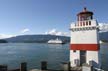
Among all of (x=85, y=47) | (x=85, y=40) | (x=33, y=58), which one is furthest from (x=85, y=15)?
(x=33, y=58)

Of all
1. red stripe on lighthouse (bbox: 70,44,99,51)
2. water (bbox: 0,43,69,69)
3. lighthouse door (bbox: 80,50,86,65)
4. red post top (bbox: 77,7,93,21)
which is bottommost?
water (bbox: 0,43,69,69)

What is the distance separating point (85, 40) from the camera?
1730cm

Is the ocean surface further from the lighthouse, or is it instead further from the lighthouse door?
the lighthouse

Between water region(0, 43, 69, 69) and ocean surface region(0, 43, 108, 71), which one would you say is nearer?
ocean surface region(0, 43, 108, 71)

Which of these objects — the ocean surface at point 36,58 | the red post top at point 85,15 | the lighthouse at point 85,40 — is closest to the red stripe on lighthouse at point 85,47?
the lighthouse at point 85,40

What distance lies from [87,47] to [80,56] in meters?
1.30

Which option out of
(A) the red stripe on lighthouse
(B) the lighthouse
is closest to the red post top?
(B) the lighthouse

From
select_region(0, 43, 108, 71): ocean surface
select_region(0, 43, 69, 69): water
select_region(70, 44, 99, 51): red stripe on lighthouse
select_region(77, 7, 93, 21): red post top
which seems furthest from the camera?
select_region(0, 43, 69, 69): water

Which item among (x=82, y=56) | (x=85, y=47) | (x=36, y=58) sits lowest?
(x=36, y=58)

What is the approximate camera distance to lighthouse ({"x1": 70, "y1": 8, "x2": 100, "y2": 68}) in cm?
1672

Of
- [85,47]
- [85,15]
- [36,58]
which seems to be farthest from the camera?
[36,58]

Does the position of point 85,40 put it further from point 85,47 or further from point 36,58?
point 36,58

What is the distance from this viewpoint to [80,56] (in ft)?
57.5

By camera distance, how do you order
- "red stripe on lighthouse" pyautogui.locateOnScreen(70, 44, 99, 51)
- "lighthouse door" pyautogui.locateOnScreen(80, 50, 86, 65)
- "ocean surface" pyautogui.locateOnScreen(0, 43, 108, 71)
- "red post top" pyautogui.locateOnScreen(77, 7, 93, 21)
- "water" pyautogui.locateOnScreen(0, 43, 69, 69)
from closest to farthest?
1. "red stripe on lighthouse" pyautogui.locateOnScreen(70, 44, 99, 51)
2. "lighthouse door" pyautogui.locateOnScreen(80, 50, 86, 65)
3. "red post top" pyautogui.locateOnScreen(77, 7, 93, 21)
4. "ocean surface" pyautogui.locateOnScreen(0, 43, 108, 71)
5. "water" pyautogui.locateOnScreen(0, 43, 69, 69)
